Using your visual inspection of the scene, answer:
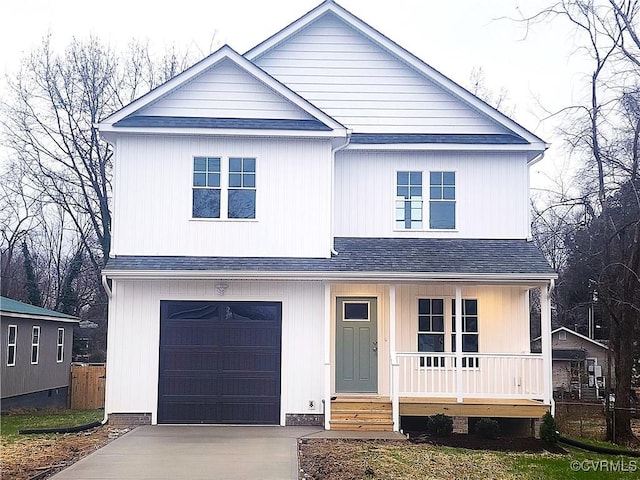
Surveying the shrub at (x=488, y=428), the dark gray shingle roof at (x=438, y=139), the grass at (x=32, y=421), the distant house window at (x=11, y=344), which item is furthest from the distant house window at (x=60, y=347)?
the shrub at (x=488, y=428)

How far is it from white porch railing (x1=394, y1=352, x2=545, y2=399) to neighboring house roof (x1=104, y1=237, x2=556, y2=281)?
63.0 inches

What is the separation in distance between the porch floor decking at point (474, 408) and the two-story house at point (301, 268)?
40 millimetres

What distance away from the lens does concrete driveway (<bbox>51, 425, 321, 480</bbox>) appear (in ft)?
32.3

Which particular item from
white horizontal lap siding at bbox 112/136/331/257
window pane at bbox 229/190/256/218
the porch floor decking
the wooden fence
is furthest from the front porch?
the wooden fence

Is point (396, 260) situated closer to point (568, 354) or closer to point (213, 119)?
point (213, 119)

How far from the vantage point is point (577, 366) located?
31.0 meters

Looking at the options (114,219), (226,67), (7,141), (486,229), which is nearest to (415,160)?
(486,229)

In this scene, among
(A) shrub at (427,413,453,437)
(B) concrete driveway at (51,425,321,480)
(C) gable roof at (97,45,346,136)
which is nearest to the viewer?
(B) concrete driveway at (51,425,321,480)

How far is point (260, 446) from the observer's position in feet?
40.0

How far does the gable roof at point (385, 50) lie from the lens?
54.7ft

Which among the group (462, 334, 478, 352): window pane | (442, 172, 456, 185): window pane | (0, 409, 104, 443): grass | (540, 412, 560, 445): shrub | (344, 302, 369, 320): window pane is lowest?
(0, 409, 104, 443): grass

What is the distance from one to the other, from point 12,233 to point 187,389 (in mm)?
28716
